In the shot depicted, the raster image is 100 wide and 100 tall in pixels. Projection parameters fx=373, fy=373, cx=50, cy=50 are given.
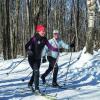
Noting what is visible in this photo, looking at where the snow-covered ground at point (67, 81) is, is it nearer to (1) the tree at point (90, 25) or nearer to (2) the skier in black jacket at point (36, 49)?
(1) the tree at point (90, 25)

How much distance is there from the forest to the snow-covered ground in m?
1.21

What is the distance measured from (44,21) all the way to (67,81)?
61.2ft

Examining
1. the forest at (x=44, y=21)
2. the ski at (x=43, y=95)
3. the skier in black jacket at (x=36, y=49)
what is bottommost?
the forest at (x=44, y=21)

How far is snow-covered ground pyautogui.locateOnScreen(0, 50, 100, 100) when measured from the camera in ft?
35.4

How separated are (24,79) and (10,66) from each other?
5011 millimetres

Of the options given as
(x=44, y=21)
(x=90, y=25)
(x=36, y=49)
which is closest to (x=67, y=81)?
(x=36, y=49)

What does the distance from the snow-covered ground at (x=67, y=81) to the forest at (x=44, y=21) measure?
1.21 meters

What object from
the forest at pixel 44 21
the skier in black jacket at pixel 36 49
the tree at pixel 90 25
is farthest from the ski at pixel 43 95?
the tree at pixel 90 25

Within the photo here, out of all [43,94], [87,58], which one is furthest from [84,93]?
[87,58]

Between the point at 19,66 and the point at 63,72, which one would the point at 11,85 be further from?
the point at 19,66

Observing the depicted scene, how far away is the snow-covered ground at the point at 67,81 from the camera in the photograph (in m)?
10.8

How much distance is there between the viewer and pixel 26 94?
10.9 metres

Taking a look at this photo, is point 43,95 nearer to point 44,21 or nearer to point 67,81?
point 67,81

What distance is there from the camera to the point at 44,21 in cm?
3228
